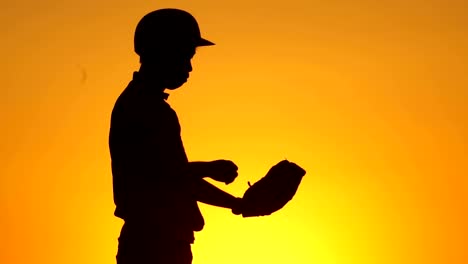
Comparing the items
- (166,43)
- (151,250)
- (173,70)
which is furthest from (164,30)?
(151,250)

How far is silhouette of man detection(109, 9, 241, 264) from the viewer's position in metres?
4.93

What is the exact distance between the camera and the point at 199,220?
5.04 meters

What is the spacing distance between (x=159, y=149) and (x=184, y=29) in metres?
0.89

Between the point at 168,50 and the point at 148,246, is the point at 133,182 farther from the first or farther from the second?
the point at 168,50

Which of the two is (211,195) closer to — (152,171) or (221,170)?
(221,170)

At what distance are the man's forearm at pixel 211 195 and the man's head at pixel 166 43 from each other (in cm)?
71

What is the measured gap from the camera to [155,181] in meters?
4.90

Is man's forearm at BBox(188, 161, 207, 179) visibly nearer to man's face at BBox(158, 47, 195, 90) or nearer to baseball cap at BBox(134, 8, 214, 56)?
man's face at BBox(158, 47, 195, 90)

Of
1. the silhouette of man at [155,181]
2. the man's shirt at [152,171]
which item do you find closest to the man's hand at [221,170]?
the silhouette of man at [155,181]

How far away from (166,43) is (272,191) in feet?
4.04

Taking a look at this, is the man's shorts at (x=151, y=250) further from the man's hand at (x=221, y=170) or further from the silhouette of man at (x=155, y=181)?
the man's hand at (x=221, y=170)

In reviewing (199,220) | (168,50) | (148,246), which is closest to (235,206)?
(199,220)

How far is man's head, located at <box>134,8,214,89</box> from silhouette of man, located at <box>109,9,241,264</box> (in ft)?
0.13

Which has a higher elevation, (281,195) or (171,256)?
(281,195)
